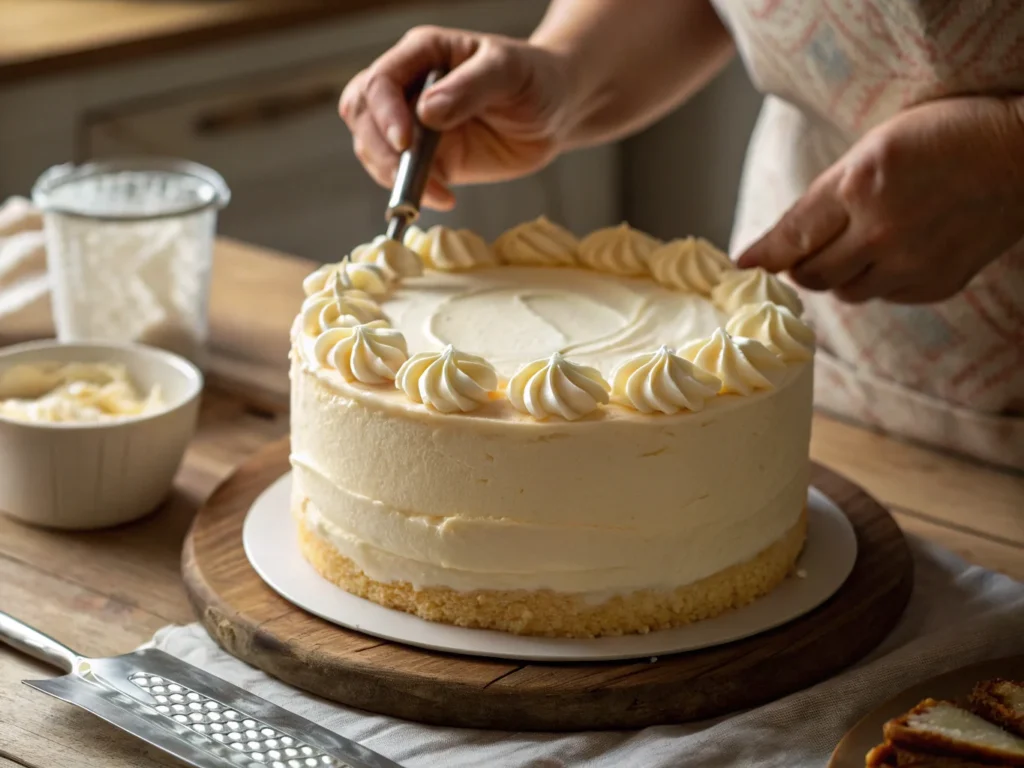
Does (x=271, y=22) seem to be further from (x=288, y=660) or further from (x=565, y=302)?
(x=288, y=660)

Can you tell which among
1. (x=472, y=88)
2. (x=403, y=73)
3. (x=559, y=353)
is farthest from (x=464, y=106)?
(x=559, y=353)

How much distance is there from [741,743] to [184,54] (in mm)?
2793

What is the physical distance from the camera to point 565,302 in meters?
1.72

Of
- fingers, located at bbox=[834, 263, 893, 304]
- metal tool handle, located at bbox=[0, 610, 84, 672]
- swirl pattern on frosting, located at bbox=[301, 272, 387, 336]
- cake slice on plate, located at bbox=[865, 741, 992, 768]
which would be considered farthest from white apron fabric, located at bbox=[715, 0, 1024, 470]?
metal tool handle, located at bbox=[0, 610, 84, 672]

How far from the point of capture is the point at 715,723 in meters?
1.37

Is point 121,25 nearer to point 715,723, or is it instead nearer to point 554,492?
point 554,492

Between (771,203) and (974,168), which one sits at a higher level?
(974,168)

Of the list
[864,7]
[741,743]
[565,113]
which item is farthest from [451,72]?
[741,743]

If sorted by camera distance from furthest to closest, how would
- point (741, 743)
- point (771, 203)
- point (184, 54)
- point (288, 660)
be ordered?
point (184, 54) < point (771, 203) < point (288, 660) < point (741, 743)

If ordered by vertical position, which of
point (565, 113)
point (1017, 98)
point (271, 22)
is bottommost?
point (271, 22)

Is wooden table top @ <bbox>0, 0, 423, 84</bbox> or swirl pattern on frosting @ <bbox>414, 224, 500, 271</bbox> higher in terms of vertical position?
swirl pattern on frosting @ <bbox>414, 224, 500, 271</bbox>

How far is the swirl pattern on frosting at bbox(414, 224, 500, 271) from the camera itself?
1807 millimetres

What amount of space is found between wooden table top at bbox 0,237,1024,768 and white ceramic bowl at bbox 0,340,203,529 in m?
0.03

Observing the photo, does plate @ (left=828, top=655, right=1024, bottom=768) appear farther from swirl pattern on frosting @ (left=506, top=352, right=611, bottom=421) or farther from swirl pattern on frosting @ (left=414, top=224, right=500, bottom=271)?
swirl pattern on frosting @ (left=414, top=224, right=500, bottom=271)
